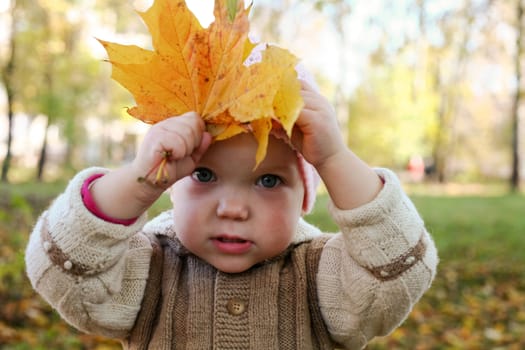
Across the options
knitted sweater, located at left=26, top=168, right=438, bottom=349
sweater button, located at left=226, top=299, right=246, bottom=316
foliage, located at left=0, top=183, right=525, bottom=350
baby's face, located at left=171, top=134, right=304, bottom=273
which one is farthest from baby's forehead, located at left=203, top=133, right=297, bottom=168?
foliage, located at left=0, top=183, right=525, bottom=350

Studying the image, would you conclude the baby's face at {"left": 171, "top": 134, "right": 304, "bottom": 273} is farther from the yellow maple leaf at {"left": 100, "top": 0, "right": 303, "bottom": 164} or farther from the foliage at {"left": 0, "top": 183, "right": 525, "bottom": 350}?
the foliage at {"left": 0, "top": 183, "right": 525, "bottom": 350}

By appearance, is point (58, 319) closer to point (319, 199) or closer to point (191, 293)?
point (191, 293)

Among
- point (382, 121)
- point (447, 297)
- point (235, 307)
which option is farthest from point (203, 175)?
point (382, 121)

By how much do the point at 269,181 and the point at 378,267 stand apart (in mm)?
328

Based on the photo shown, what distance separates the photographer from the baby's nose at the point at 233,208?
4.59 feet

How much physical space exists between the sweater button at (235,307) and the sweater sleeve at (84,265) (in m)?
0.23

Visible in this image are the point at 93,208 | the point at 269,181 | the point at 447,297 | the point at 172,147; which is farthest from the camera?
the point at 447,297

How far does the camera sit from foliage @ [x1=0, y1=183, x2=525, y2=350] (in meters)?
3.74

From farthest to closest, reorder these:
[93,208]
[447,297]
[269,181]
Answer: [447,297] → [269,181] → [93,208]

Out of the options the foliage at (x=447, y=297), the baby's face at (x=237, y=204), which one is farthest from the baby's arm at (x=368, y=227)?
the foliage at (x=447, y=297)

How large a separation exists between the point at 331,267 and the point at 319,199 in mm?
9671

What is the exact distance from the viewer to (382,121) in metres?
27.4

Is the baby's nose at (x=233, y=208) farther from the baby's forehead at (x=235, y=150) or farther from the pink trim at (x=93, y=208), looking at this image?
the pink trim at (x=93, y=208)

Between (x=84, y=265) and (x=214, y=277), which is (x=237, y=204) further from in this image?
(x=84, y=265)
